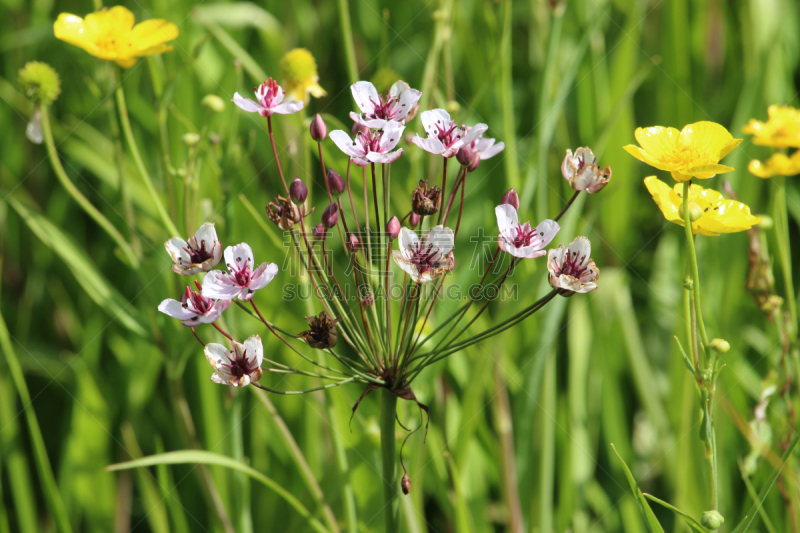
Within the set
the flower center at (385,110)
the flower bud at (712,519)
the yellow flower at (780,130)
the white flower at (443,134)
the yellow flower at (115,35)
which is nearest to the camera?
the flower bud at (712,519)

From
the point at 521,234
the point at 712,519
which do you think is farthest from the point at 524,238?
the point at 712,519

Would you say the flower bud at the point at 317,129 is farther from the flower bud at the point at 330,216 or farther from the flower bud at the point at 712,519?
the flower bud at the point at 712,519

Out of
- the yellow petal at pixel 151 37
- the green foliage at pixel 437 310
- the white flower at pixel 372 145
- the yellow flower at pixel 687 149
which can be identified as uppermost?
the yellow petal at pixel 151 37

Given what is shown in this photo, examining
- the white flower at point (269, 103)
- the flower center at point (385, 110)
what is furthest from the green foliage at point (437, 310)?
the flower center at point (385, 110)

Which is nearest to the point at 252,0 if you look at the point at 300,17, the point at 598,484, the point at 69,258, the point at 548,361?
the point at 300,17

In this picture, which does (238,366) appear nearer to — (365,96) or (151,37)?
(365,96)

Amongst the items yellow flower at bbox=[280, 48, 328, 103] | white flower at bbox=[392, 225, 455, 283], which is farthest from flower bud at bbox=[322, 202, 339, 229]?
yellow flower at bbox=[280, 48, 328, 103]
